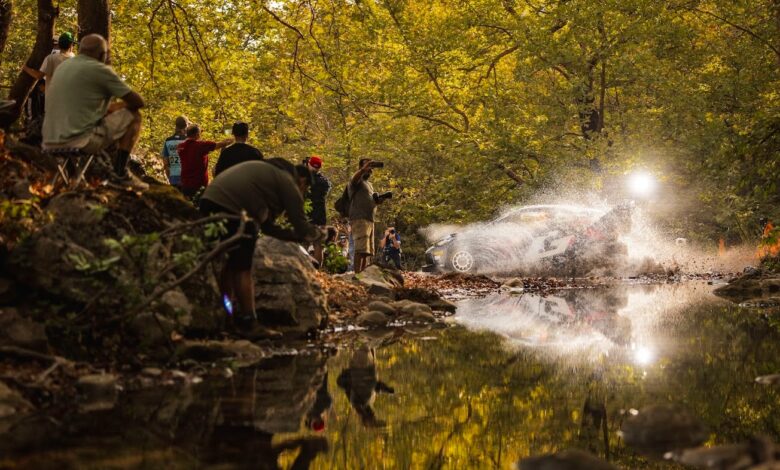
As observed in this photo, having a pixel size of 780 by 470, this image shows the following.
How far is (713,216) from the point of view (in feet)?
131

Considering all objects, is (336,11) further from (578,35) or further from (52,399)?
(578,35)

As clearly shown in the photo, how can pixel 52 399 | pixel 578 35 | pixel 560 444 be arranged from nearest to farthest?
pixel 560 444
pixel 52 399
pixel 578 35

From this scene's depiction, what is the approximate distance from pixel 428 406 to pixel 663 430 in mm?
1738

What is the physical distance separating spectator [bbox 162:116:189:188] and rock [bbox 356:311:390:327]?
4.23 m

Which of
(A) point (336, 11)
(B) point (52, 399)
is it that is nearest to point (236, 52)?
(A) point (336, 11)

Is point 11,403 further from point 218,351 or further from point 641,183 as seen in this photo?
point 641,183

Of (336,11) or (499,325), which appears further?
(336,11)

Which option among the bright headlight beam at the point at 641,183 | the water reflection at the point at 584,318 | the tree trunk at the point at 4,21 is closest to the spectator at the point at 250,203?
the water reflection at the point at 584,318

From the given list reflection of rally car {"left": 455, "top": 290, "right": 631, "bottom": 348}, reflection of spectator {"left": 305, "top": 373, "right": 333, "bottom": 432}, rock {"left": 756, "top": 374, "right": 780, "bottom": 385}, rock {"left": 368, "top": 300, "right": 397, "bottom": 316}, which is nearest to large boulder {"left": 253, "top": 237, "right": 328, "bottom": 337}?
rock {"left": 368, "top": 300, "right": 397, "bottom": 316}

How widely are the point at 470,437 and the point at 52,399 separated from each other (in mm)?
2904

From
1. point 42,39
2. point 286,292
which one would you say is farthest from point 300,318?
point 42,39

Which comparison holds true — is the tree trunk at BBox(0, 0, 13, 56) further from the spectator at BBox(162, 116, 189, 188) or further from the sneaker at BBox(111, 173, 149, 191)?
the sneaker at BBox(111, 173, 149, 191)

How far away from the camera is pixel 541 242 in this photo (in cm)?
2831

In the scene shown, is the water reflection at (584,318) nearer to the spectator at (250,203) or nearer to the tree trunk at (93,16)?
the spectator at (250,203)
